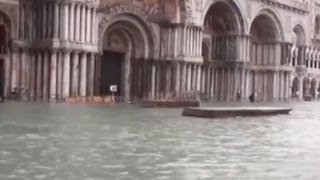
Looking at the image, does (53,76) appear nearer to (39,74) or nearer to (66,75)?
(66,75)

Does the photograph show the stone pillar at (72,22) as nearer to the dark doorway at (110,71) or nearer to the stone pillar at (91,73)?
the stone pillar at (91,73)

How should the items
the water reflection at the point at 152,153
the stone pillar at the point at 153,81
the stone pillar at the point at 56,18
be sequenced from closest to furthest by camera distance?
the water reflection at the point at 152,153 → the stone pillar at the point at 56,18 → the stone pillar at the point at 153,81

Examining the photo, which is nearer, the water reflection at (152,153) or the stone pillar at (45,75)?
the water reflection at (152,153)

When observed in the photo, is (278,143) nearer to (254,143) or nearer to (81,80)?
(254,143)

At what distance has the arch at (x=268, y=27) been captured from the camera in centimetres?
6950

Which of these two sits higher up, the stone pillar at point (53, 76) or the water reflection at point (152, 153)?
the stone pillar at point (53, 76)

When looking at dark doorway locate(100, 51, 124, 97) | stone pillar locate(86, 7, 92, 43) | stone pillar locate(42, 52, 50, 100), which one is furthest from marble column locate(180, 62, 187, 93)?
stone pillar locate(42, 52, 50, 100)

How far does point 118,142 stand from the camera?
15.0 m

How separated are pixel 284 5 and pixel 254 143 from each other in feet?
193

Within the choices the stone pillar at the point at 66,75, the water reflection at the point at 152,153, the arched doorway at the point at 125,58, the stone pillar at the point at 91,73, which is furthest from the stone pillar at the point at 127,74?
the water reflection at the point at 152,153

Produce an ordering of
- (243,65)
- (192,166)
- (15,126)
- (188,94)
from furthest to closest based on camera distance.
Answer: (243,65)
(188,94)
(15,126)
(192,166)

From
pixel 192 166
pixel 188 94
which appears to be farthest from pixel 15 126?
pixel 188 94

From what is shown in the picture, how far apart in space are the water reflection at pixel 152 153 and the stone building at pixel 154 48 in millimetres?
25040

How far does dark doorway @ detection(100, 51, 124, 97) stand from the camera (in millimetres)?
53281
